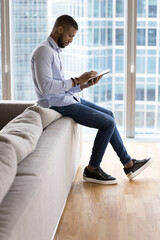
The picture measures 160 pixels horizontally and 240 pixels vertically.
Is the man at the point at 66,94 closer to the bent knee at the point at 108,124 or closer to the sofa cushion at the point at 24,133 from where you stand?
the bent knee at the point at 108,124

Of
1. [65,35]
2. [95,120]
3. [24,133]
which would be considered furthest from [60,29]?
[24,133]

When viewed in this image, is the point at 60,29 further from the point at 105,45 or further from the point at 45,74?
the point at 105,45

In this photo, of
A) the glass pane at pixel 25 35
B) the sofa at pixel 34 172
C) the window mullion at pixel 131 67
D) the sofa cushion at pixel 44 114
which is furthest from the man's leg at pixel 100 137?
the glass pane at pixel 25 35

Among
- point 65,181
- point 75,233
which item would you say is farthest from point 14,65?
point 75,233

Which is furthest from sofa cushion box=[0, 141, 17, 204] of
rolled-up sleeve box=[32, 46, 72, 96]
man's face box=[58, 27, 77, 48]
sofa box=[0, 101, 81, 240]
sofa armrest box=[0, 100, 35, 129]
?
sofa armrest box=[0, 100, 35, 129]

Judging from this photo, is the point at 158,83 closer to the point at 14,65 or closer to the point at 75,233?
the point at 14,65

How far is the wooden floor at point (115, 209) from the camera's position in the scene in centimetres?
260

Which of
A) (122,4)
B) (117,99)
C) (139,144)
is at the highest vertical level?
(122,4)

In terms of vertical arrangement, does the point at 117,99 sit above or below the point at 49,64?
below

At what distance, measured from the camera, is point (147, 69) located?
4906 mm

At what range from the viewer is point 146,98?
496cm

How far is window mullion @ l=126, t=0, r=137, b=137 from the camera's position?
4.77 meters

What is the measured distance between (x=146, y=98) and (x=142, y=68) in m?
0.34

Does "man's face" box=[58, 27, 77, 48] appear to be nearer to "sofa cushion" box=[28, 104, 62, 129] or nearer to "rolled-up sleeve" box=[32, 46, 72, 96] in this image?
"rolled-up sleeve" box=[32, 46, 72, 96]
